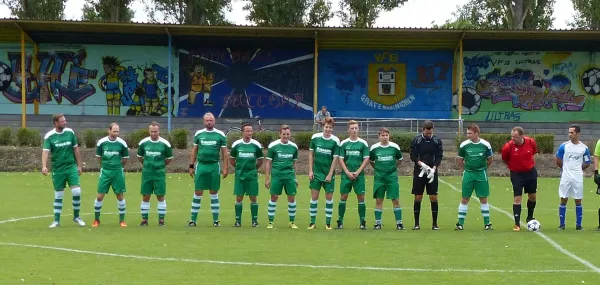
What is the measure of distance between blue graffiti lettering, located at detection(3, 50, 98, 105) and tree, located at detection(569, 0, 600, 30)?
3303 centimetres

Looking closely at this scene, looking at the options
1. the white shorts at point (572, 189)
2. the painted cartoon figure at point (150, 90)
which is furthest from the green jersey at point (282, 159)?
the painted cartoon figure at point (150, 90)

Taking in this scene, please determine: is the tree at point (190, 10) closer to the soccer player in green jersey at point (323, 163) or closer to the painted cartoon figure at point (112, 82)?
the painted cartoon figure at point (112, 82)

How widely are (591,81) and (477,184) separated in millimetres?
30536

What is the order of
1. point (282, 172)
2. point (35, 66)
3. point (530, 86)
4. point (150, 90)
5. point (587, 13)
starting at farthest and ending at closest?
point (587, 13) → point (150, 90) → point (530, 86) → point (35, 66) → point (282, 172)

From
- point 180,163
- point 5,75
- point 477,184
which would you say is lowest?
point 180,163

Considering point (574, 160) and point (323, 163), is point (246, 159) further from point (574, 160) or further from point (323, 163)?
point (574, 160)

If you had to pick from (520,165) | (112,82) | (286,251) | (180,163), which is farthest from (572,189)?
(112,82)

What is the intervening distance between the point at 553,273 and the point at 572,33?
29939mm

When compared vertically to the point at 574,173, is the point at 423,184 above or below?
below

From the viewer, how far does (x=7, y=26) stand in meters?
40.3

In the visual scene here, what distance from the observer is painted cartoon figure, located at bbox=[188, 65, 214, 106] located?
1774 inches

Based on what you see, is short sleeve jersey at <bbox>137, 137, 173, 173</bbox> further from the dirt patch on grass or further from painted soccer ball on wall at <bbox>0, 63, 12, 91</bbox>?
painted soccer ball on wall at <bbox>0, 63, 12, 91</bbox>

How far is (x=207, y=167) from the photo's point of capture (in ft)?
57.1

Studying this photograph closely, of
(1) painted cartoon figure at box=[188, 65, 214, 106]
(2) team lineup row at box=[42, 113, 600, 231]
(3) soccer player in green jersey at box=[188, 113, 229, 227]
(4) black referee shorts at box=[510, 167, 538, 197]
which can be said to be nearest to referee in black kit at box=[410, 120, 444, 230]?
(2) team lineup row at box=[42, 113, 600, 231]
